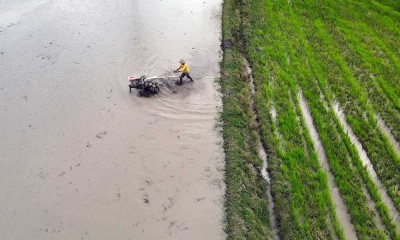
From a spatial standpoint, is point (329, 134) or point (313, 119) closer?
point (329, 134)

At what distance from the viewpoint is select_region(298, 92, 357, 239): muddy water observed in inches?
346

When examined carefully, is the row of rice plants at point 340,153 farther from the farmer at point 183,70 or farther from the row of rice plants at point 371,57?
the farmer at point 183,70

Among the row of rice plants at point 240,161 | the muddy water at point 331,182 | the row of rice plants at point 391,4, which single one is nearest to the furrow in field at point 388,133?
the muddy water at point 331,182

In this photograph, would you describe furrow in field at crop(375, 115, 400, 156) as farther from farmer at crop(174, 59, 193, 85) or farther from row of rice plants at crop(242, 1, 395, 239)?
farmer at crop(174, 59, 193, 85)

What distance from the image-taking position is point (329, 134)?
11078 mm

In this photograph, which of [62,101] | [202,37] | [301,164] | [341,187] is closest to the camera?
[341,187]

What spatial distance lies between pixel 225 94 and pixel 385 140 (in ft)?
16.1

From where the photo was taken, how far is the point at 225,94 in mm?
12812

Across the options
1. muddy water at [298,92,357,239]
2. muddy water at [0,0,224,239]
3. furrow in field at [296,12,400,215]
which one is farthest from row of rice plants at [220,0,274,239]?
furrow in field at [296,12,400,215]

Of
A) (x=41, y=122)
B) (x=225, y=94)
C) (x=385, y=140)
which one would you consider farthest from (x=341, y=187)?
(x=41, y=122)

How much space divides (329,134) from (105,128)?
640 cm

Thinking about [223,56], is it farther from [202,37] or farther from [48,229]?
[48,229]

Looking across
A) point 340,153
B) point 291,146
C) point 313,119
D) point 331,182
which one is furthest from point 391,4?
point 331,182

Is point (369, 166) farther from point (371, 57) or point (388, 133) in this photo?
point (371, 57)
